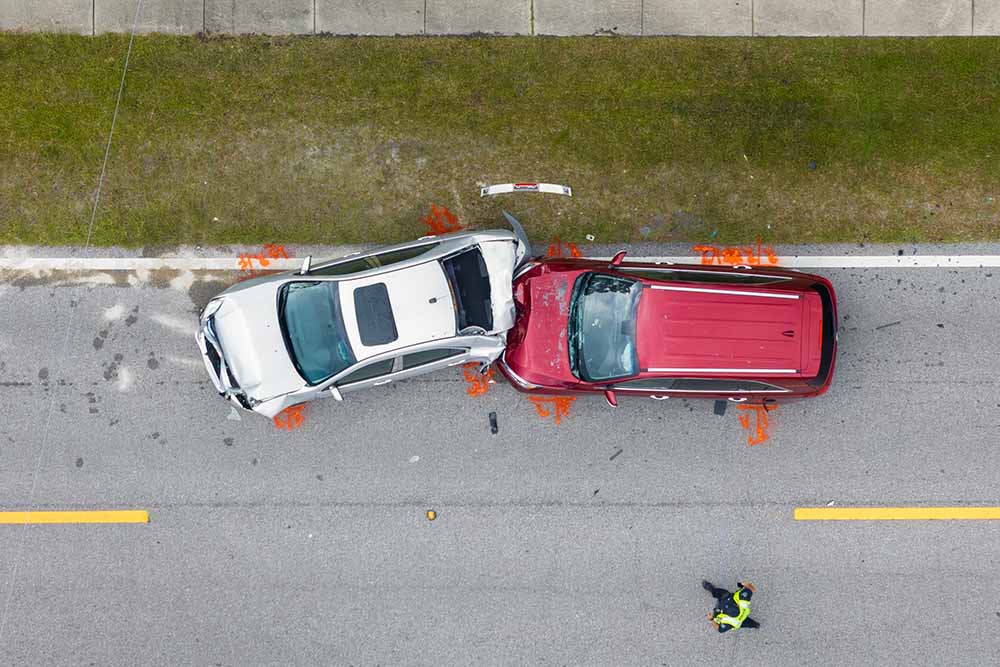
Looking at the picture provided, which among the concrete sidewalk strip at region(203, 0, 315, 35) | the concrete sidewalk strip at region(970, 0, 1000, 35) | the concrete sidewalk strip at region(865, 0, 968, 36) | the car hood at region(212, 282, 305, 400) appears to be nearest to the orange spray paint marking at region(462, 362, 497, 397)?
the car hood at region(212, 282, 305, 400)

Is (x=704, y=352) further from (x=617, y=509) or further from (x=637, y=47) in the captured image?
(x=637, y=47)

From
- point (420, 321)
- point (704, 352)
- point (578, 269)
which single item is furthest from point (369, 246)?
point (704, 352)

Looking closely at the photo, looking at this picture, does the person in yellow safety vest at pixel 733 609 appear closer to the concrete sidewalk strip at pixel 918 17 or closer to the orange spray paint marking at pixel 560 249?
the orange spray paint marking at pixel 560 249

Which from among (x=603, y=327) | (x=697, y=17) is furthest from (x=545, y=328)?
(x=697, y=17)

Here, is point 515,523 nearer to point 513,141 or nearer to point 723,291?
point 723,291

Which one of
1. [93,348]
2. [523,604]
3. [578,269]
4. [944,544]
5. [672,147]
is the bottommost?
[523,604]

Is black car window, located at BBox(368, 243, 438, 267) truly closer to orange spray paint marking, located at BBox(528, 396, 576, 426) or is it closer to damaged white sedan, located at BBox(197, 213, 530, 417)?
damaged white sedan, located at BBox(197, 213, 530, 417)
